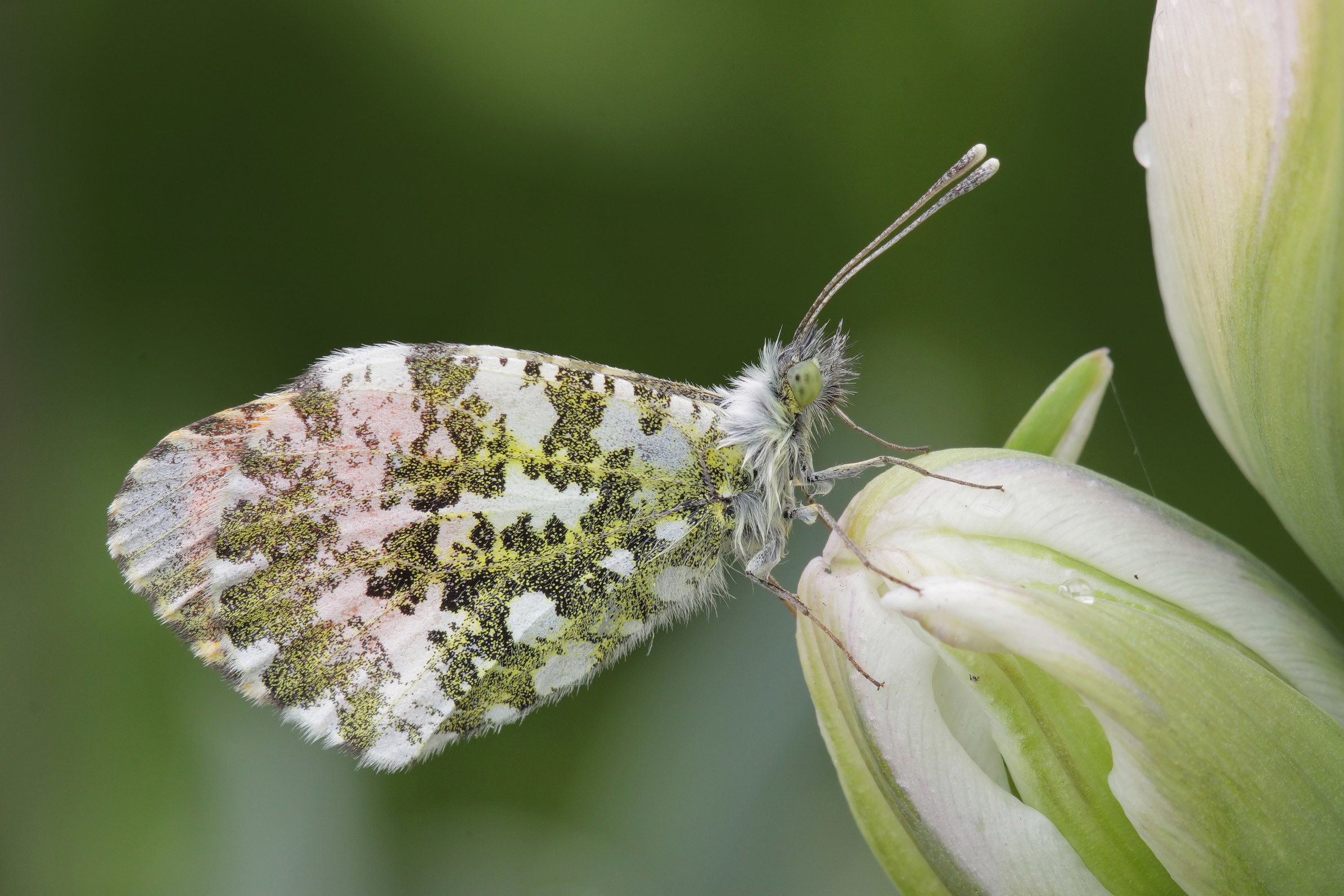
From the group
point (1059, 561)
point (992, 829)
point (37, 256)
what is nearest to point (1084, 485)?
point (1059, 561)

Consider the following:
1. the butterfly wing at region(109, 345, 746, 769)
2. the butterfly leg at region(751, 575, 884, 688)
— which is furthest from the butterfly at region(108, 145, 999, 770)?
the butterfly leg at region(751, 575, 884, 688)

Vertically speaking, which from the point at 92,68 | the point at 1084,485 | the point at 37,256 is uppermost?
the point at 92,68

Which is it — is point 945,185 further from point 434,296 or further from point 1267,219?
point 434,296

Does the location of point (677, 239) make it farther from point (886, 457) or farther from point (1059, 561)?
point (1059, 561)

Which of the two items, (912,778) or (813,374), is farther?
(813,374)

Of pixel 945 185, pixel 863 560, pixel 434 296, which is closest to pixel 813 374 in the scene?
pixel 945 185

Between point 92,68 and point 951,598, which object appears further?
point 92,68

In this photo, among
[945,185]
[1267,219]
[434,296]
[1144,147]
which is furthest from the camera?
[434,296]
